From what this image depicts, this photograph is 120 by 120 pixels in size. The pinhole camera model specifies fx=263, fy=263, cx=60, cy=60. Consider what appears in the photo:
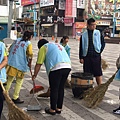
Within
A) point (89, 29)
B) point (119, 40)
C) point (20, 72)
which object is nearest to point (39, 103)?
point (20, 72)

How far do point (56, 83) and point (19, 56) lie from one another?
3.34 ft

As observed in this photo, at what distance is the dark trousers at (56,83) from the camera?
14.0ft

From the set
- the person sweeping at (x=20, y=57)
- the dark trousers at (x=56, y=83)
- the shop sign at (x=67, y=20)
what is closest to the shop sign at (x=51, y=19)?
the shop sign at (x=67, y=20)

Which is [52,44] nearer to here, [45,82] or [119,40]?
[45,82]

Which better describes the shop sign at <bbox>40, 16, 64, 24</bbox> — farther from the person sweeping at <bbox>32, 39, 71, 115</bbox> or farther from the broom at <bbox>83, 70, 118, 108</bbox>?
the person sweeping at <bbox>32, 39, 71, 115</bbox>

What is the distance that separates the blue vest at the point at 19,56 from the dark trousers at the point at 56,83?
840mm

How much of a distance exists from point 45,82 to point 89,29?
2403 mm

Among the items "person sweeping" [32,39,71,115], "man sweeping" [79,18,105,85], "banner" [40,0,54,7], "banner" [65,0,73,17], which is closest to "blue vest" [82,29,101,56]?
"man sweeping" [79,18,105,85]

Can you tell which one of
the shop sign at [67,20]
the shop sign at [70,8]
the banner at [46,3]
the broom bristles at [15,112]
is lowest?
the broom bristles at [15,112]

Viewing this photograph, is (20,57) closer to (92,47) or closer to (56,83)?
(56,83)

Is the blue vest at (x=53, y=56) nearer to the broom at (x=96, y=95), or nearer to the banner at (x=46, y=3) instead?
the broom at (x=96, y=95)

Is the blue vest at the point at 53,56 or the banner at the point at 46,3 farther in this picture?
the banner at the point at 46,3

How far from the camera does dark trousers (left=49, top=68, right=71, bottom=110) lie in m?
4.26

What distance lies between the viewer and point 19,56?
489 cm
